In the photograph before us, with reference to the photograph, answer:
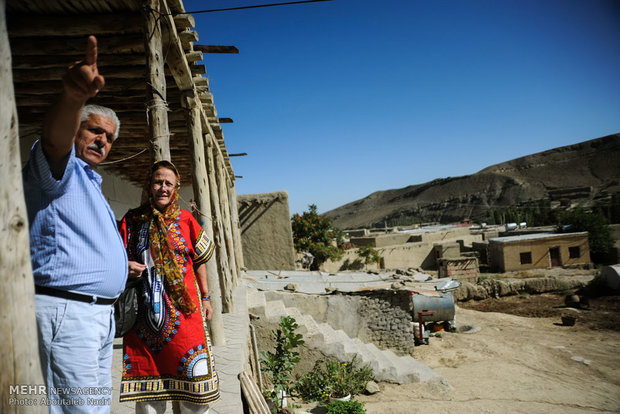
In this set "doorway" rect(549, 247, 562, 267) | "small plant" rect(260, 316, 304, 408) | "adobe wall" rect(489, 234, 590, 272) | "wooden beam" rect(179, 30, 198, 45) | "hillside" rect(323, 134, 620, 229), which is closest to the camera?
"wooden beam" rect(179, 30, 198, 45)

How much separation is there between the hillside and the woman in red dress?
59.0m

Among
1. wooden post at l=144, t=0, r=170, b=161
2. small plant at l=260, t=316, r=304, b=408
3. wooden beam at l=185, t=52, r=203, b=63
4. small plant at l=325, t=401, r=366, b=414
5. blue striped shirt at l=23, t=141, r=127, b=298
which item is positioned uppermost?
wooden beam at l=185, t=52, r=203, b=63

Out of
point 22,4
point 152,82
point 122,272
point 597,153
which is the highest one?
point 597,153

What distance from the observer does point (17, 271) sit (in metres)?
1.03

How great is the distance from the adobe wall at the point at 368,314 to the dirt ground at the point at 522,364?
985 millimetres

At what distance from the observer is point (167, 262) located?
2.04m

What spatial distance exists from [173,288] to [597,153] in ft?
303

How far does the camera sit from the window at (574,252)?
22641mm

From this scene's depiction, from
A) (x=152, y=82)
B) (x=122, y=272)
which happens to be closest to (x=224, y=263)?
(x=152, y=82)

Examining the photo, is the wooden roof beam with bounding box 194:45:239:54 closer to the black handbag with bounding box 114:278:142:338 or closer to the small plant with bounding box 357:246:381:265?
the black handbag with bounding box 114:278:142:338

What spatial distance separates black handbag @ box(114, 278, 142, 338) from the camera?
5.98ft

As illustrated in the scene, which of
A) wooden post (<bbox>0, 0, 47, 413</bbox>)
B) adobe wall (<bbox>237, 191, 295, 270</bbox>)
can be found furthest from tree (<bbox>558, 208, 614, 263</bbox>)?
wooden post (<bbox>0, 0, 47, 413</bbox>)

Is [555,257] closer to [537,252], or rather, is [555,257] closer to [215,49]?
[537,252]

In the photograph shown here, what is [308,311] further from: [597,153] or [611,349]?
[597,153]
